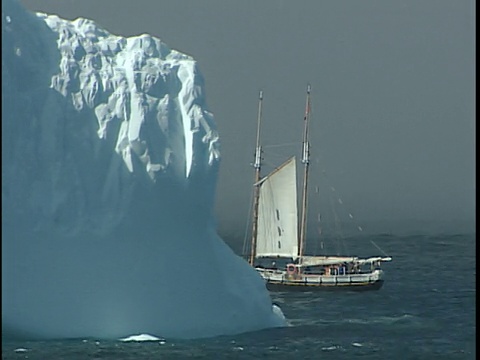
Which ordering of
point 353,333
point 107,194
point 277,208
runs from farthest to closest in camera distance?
point 277,208 < point 353,333 < point 107,194

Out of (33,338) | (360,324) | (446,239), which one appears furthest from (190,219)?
(446,239)

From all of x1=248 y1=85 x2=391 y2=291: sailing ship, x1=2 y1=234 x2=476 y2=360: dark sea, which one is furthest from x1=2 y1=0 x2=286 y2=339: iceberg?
x1=248 y1=85 x2=391 y2=291: sailing ship

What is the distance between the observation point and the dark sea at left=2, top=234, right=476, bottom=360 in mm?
26641

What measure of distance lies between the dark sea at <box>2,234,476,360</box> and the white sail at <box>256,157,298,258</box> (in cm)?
598

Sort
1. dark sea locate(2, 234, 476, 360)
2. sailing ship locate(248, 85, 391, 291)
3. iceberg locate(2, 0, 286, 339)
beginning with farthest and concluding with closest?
sailing ship locate(248, 85, 391, 291) < iceberg locate(2, 0, 286, 339) < dark sea locate(2, 234, 476, 360)

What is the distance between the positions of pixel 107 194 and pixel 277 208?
94.6 feet

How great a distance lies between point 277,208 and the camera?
56562mm

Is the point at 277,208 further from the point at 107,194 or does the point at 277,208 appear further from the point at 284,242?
the point at 107,194

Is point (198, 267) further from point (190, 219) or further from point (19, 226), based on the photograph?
point (19, 226)

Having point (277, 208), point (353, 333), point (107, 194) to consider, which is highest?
point (277, 208)

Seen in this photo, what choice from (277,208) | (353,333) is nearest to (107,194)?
(353,333)

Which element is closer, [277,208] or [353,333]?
[353,333]

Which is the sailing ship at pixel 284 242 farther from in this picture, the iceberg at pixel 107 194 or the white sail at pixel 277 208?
the iceberg at pixel 107 194

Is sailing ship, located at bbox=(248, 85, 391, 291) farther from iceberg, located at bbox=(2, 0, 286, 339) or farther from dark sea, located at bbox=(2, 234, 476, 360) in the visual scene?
iceberg, located at bbox=(2, 0, 286, 339)
